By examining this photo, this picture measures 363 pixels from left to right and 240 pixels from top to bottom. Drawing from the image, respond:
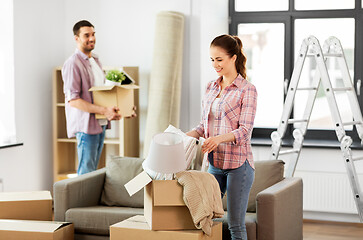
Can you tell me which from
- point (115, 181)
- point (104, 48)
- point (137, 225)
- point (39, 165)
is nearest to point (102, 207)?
point (115, 181)

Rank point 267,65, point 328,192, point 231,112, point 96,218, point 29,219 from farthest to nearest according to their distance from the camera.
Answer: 1. point 267,65
2. point 328,192
3. point 29,219
4. point 96,218
5. point 231,112

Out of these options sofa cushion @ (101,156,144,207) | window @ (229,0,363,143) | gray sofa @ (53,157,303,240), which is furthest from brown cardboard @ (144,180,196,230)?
window @ (229,0,363,143)

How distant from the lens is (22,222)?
4.06m

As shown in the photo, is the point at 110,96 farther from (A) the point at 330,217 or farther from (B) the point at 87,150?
(A) the point at 330,217

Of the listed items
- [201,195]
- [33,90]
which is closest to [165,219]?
[201,195]

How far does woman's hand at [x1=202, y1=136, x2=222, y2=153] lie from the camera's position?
3.19 meters

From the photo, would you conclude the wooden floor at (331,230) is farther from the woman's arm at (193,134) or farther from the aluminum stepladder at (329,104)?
the woman's arm at (193,134)

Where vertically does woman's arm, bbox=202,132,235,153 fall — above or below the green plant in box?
below

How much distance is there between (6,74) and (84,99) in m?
1.16

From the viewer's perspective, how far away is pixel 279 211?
393cm

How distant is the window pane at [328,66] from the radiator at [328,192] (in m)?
0.68

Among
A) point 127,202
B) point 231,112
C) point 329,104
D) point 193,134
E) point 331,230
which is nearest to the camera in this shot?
point 231,112

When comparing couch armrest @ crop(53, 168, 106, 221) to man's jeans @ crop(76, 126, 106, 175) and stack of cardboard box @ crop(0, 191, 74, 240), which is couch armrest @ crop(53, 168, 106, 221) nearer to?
stack of cardboard box @ crop(0, 191, 74, 240)

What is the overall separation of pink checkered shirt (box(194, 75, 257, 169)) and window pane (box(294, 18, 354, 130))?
2.89m
